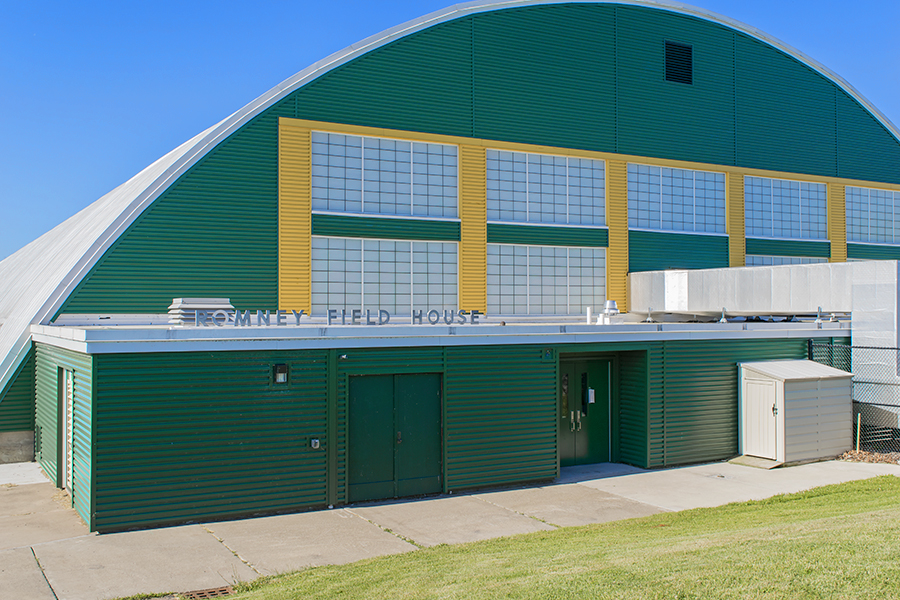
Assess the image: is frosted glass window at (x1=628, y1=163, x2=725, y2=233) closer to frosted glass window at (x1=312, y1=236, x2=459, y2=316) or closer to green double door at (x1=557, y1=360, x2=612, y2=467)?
frosted glass window at (x1=312, y1=236, x2=459, y2=316)

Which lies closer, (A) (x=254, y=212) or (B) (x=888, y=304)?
(B) (x=888, y=304)

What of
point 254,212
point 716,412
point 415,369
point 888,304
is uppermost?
point 254,212

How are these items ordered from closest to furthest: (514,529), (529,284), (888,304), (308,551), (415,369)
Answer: (308,551) → (514,529) → (415,369) → (888,304) → (529,284)

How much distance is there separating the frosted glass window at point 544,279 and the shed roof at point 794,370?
7097 millimetres

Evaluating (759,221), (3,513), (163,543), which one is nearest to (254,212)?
(3,513)

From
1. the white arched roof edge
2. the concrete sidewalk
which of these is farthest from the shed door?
the white arched roof edge

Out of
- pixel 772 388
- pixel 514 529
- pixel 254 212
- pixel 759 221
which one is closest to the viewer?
pixel 514 529

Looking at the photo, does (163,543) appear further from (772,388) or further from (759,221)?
(759,221)

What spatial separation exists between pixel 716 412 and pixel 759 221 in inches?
484

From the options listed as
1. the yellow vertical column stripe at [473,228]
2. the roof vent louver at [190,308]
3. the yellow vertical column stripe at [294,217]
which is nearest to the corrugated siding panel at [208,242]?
the yellow vertical column stripe at [294,217]

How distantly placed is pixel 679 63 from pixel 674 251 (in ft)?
21.7

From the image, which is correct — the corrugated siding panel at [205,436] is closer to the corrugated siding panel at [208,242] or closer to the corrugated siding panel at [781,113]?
the corrugated siding panel at [208,242]

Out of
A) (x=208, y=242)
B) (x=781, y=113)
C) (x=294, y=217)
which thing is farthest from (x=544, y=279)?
(x=781, y=113)

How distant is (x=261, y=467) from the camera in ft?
42.2
